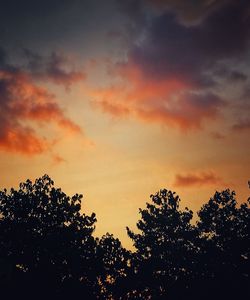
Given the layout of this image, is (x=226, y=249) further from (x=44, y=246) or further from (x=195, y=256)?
(x=44, y=246)

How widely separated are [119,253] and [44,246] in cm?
1269

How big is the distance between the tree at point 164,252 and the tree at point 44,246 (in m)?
8.76

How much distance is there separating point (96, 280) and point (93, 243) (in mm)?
3958

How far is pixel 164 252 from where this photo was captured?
4075cm

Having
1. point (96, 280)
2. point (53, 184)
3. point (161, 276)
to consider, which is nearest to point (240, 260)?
point (161, 276)

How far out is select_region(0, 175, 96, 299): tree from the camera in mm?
30875

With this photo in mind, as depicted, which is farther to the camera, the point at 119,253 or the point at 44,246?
the point at 119,253

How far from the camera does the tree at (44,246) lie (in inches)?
1216

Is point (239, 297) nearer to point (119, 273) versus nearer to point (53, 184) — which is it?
point (119, 273)

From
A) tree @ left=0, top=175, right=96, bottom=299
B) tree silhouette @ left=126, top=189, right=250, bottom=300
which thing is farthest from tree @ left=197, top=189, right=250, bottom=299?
tree @ left=0, top=175, right=96, bottom=299

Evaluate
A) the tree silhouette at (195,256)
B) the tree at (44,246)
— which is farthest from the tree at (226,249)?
the tree at (44,246)

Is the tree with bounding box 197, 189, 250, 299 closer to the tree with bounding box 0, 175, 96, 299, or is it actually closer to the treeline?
the treeline

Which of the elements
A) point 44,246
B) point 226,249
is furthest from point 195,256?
point 44,246

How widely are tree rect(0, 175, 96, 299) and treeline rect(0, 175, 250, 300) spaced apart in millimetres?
89
